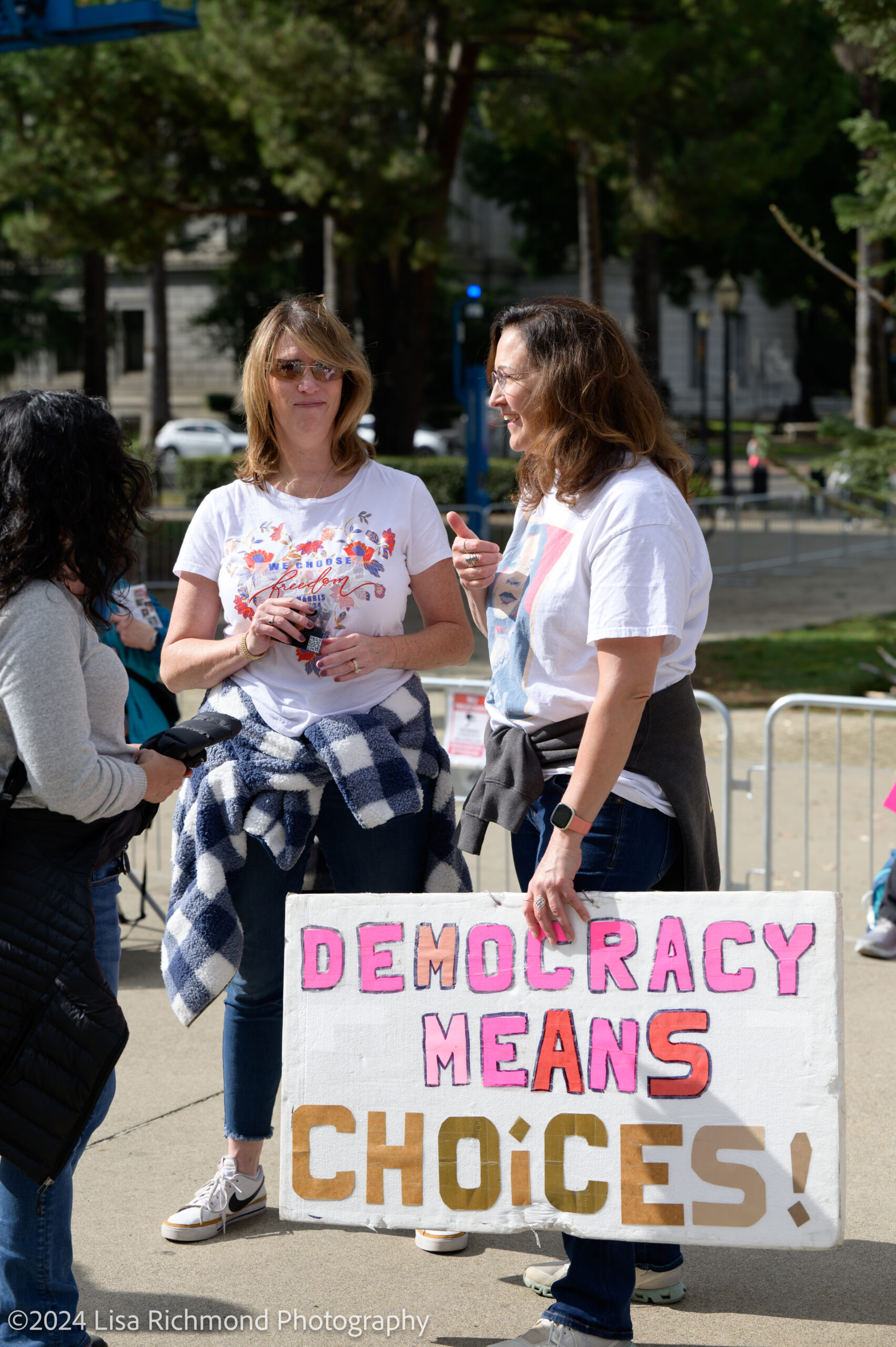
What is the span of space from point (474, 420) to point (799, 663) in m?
6.08

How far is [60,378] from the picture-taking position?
168 feet

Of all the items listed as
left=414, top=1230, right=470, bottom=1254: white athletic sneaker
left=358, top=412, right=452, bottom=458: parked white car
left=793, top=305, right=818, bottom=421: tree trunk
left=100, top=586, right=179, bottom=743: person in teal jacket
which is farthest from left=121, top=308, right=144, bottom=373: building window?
left=414, top=1230, right=470, bottom=1254: white athletic sneaker

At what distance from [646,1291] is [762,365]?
62.0 m

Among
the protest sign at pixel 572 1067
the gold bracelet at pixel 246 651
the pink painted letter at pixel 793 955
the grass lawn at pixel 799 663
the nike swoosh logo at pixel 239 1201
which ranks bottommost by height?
the grass lawn at pixel 799 663

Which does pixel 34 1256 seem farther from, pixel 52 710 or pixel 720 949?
pixel 720 949

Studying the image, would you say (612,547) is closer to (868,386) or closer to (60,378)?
(868,386)

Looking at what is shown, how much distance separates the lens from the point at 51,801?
242cm

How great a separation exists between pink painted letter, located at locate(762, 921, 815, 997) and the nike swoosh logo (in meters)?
1.46

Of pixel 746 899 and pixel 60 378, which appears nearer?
pixel 746 899

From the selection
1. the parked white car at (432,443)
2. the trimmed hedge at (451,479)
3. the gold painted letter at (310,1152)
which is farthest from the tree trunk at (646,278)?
the gold painted letter at (310,1152)

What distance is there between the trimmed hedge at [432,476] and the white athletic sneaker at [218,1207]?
1737cm

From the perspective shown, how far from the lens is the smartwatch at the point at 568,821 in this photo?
2574 millimetres

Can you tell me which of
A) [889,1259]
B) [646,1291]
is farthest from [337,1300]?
[889,1259]

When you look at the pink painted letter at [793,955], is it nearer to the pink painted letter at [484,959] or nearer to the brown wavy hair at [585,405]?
the pink painted letter at [484,959]
